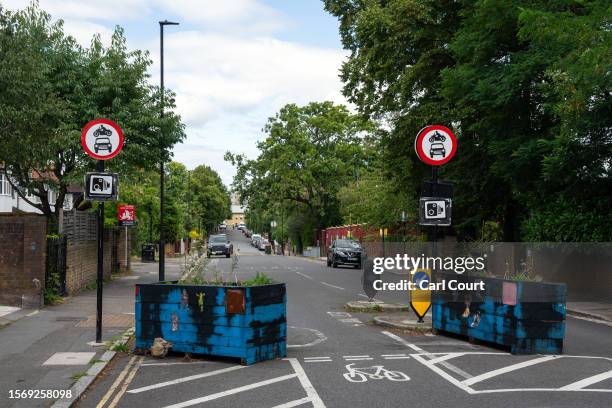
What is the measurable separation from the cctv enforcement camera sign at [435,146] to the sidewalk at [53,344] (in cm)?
624

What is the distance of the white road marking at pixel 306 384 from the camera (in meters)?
6.98

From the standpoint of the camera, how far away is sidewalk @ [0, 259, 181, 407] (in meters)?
7.81

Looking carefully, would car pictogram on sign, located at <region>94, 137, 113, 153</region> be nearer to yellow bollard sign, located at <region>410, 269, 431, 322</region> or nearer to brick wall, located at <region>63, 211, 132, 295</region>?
yellow bollard sign, located at <region>410, 269, 431, 322</region>

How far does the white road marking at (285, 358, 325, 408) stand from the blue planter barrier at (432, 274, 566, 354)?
124 inches

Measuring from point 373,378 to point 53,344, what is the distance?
5.25 meters


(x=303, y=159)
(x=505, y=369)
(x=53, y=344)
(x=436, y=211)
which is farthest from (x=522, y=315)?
(x=303, y=159)

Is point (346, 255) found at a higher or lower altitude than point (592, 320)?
higher

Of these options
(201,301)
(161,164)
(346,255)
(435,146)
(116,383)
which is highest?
(161,164)

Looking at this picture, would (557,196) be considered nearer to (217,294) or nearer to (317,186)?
(217,294)

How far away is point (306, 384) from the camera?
7.86 metres

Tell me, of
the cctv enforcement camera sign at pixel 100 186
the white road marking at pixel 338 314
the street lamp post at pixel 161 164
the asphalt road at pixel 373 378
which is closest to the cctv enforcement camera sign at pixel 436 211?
the asphalt road at pixel 373 378

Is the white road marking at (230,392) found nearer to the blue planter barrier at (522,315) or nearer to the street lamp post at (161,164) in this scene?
the blue planter barrier at (522,315)

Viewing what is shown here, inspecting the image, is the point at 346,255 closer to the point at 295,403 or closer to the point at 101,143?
the point at 101,143

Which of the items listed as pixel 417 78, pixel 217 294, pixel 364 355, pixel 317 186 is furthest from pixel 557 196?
pixel 317 186
